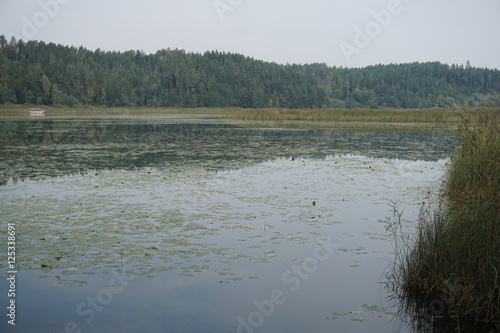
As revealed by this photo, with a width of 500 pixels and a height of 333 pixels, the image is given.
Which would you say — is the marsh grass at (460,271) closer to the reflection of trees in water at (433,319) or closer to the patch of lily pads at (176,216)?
the reflection of trees in water at (433,319)

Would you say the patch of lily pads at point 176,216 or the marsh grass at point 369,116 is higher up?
the marsh grass at point 369,116

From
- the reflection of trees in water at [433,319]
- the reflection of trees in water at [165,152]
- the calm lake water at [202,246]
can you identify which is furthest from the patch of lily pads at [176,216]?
the reflection of trees in water at [433,319]

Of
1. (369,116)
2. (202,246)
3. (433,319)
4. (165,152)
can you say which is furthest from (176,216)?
(369,116)

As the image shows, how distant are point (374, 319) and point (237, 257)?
2665mm

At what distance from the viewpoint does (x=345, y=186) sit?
49.6 ft

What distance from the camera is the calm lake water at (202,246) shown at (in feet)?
20.2

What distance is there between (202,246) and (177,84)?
156609 mm

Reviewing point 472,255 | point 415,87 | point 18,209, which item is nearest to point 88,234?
point 18,209

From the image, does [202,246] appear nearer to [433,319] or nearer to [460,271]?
[433,319]

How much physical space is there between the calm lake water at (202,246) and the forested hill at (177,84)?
110725 millimetres

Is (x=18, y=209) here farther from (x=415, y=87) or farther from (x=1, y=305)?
(x=415, y=87)

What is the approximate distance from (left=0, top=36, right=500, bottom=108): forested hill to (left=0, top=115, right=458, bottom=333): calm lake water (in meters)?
111

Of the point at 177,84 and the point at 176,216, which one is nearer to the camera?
the point at 176,216

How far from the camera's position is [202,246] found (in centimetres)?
867
